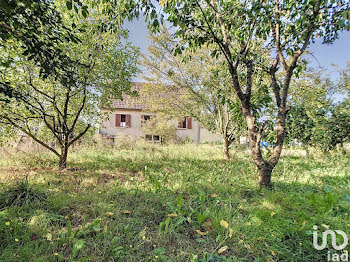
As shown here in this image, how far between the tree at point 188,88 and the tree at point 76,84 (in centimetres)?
243

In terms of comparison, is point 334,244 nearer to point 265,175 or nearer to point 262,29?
point 265,175

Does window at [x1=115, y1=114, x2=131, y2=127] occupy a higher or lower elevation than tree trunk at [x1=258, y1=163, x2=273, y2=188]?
higher

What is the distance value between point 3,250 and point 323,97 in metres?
9.64

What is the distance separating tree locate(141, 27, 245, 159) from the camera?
6504 millimetres

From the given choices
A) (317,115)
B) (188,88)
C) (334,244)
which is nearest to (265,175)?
(334,244)

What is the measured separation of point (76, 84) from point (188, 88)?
413cm

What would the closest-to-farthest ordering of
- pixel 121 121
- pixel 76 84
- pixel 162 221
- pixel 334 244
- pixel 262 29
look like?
pixel 334 244 → pixel 162 221 → pixel 262 29 → pixel 76 84 → pixel 121 121

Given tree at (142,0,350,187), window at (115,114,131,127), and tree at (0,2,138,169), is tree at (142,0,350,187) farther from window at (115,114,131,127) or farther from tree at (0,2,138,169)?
window at (115,114,131,127)

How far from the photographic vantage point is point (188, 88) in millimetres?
6918

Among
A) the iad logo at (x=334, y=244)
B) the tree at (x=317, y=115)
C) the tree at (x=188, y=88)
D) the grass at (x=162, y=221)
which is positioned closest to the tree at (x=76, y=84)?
the grass at (x=162, y=221)

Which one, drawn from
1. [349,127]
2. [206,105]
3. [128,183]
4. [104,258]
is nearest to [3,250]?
[104,258]

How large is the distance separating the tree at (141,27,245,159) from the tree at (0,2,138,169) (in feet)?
7.97

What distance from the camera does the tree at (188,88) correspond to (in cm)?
650

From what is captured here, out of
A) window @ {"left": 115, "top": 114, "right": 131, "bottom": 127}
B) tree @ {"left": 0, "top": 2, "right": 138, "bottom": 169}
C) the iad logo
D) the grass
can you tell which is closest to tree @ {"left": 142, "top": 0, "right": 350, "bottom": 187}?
the grass
